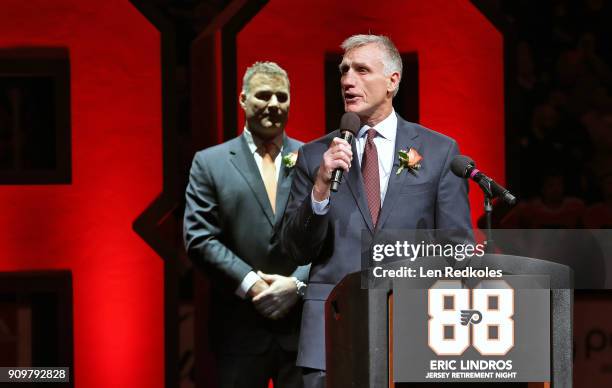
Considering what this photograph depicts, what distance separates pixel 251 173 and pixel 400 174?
1.01 metres

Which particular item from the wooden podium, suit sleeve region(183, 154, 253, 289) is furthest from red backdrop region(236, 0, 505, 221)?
the wooden podium

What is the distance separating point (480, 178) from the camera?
9.85 ft

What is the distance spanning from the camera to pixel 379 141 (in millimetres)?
3486

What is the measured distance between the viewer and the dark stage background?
466 centimetres

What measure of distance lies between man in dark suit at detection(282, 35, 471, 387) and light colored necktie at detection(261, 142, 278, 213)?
794 mm

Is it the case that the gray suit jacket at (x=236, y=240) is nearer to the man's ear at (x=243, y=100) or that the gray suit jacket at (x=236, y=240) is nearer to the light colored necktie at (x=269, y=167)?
the light colored necktie at (x=269, y=167)

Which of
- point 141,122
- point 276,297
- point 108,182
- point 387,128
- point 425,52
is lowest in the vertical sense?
point 276,297

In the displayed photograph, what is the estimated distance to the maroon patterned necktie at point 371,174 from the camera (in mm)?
3350

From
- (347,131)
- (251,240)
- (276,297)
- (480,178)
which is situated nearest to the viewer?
(480,178)

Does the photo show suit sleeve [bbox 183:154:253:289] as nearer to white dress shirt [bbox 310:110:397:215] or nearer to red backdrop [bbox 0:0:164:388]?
red backdrop [bbox 0:0:164:388]

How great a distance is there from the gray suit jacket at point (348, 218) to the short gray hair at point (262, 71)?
92 centimetres

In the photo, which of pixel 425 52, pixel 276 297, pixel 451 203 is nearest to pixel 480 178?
pixel 451 203

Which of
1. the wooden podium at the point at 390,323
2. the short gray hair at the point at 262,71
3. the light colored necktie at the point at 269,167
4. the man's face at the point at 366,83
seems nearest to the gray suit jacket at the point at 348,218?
the man's face at the point at 366,83

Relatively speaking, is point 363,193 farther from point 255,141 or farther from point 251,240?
point 255,141
